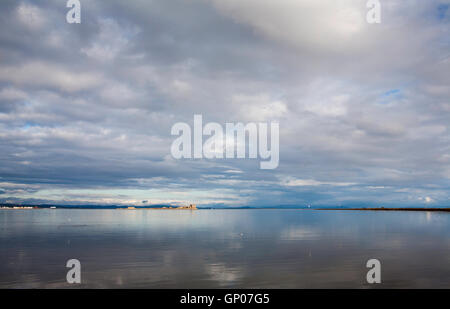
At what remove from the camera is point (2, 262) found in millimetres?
41625

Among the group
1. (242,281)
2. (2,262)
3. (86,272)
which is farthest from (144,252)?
(242,281)

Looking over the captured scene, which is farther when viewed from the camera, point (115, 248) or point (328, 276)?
point (115, 248)

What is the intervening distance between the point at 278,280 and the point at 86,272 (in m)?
21.7

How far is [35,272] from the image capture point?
35.8m

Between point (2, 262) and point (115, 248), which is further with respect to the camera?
point (115, 248)
